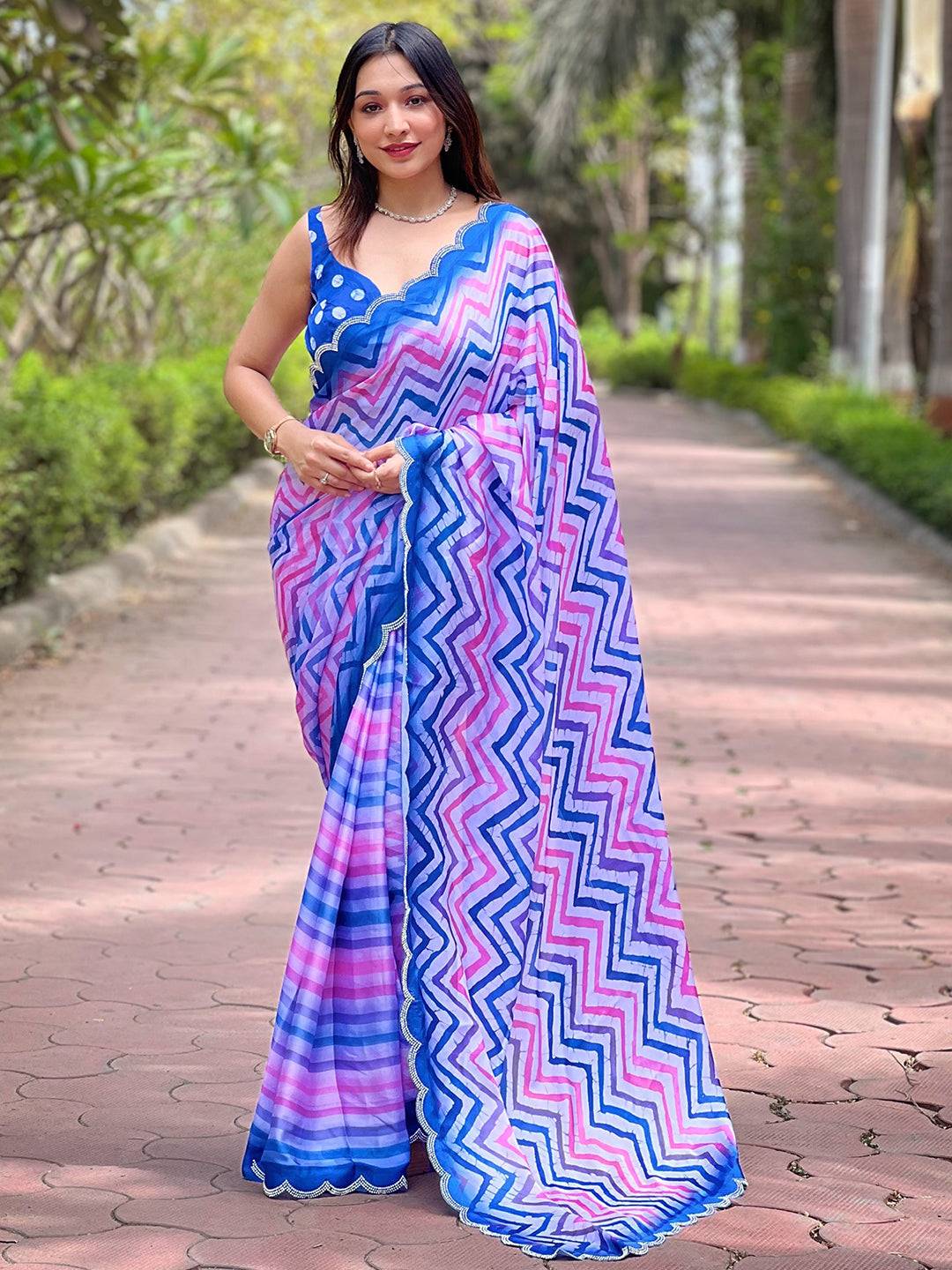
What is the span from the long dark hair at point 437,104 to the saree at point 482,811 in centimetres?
8

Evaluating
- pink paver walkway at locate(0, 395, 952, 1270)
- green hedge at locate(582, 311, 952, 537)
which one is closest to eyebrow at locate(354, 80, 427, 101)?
pink paver walkway at locate(0, 395, 952, 1270)

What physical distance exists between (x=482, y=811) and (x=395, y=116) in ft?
3.63

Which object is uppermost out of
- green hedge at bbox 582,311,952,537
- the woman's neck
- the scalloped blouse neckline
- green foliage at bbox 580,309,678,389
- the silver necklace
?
the woman's neck

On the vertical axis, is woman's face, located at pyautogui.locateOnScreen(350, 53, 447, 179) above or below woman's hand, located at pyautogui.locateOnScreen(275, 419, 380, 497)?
above

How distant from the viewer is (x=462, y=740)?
3053 millimetres

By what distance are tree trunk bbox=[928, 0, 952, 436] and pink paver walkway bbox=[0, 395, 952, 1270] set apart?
6037 mm

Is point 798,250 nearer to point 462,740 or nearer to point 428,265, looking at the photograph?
point 428,265

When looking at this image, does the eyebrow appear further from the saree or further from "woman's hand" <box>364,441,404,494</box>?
"woman's hand" <box>364,441,404,494</box>

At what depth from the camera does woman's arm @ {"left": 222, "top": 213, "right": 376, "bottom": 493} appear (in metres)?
3.01

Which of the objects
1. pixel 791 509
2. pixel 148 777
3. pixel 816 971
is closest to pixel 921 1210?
pixel 816 971

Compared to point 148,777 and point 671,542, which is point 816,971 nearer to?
point 148,777

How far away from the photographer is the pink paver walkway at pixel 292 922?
9.77 ft

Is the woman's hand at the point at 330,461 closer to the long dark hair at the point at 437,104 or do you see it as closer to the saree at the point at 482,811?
the saree at the point at 482,811

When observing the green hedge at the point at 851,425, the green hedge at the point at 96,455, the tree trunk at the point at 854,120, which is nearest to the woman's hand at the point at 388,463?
the green hedge at the point at 96,455
